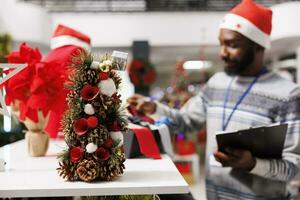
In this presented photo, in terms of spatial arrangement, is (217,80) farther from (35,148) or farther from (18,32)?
(18,32)

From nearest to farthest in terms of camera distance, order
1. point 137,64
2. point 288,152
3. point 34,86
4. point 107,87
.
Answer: point 107,87
point 34,86
point 288,152
point 137,64

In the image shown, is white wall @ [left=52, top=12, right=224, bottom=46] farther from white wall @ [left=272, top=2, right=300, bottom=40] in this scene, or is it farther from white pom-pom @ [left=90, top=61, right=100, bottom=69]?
white pom-pom @ [left=90, top=61, right=100, bottom=69]

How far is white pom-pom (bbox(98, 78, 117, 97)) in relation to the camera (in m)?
1.05

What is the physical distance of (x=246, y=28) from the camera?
6.17 ft

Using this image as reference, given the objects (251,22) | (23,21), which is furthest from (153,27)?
(251,22)

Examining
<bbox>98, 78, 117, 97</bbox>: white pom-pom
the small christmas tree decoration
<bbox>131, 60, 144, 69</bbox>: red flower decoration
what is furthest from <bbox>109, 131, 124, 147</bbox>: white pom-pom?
<bbox>131, 60, 144, 69</bbox>: red flower decoration

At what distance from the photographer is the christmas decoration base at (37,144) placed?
141cm

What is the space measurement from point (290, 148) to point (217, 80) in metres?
0.52

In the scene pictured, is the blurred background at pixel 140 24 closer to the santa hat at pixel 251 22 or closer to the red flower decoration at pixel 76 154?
the santa hat at pixel 251 22

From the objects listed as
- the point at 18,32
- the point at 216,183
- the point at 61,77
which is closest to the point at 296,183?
the point at 216,183

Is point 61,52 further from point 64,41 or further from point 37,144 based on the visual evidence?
point 37,144

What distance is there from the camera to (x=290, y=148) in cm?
166

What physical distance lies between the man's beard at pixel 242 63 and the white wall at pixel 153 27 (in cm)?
494

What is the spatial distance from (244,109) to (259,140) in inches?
13.6
